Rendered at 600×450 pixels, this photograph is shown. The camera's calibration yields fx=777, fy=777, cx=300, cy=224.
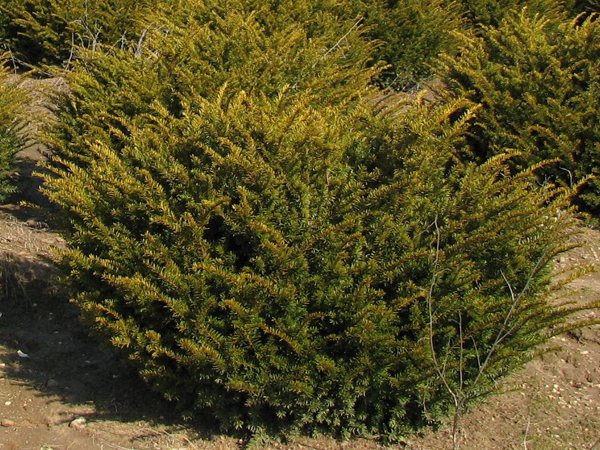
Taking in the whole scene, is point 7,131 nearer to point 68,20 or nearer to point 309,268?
point 68,20

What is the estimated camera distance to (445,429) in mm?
3816

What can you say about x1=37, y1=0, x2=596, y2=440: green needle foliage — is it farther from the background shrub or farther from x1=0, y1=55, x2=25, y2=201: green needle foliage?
the background shrub

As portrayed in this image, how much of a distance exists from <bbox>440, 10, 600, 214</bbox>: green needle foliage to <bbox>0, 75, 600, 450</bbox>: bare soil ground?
1140mm

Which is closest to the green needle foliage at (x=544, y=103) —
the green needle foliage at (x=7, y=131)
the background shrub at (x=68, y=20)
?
the green needle foliage at (x=7, y=131)

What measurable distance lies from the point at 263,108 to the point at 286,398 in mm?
1446

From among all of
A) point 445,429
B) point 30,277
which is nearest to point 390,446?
point 445,429

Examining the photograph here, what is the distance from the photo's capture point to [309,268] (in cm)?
347

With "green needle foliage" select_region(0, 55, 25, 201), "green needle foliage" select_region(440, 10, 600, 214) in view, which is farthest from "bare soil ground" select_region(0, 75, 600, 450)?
"green needle foliage" select_region(0, 55, 25, 201)

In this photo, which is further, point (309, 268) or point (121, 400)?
point (121, 400)

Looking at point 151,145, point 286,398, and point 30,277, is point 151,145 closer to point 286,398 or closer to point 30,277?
point 286,398

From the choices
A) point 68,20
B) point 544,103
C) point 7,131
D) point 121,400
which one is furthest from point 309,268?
point 68,20

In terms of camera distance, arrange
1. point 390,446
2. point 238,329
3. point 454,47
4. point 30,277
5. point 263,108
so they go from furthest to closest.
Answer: point 454,47 → point 30,277 → point 263,108 → point 390,446 → point 238,329

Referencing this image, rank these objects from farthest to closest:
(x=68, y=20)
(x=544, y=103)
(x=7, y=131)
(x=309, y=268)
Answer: (x=68, y=20)
(x=7, y=131)
(x=544, y=103)
(x=309, y=268)

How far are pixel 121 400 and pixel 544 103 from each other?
3940 mm
